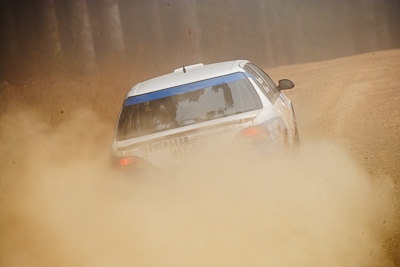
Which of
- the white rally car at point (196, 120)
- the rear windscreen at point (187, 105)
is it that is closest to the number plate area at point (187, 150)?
the white rally car at point (196, 120)

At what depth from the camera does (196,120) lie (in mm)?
5496

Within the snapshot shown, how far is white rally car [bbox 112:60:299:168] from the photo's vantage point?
5309mm

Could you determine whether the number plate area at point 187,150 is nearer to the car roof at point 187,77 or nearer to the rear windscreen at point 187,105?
the rear windscreen at point 187,105

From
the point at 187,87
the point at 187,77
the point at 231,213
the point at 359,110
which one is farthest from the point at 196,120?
the point at 359,110

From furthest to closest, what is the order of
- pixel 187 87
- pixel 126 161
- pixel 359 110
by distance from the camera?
pixel 359 110 → pixel 187 87 → pixel 126 161

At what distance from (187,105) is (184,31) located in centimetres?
2431

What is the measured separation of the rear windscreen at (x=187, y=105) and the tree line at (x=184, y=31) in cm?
1910

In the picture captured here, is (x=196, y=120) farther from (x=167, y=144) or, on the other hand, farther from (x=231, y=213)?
(x=231, y=213)

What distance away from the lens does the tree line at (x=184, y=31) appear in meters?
24.7

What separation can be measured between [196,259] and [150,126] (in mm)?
1476

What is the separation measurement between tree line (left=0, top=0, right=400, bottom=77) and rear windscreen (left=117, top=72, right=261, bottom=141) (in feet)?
62.7

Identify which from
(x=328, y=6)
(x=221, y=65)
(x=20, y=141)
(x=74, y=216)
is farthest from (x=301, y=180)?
(x=328, y=6)

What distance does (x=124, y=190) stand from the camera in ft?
18.0

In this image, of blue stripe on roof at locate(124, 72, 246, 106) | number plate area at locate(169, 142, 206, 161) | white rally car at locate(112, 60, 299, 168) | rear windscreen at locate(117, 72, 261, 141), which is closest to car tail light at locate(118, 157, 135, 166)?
white rally car at locate(112, 60, 299, 168)
